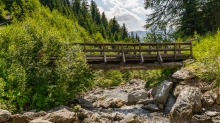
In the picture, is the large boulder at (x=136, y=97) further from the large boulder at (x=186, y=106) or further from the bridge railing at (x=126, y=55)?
the large boulder at (x=186, y=106)

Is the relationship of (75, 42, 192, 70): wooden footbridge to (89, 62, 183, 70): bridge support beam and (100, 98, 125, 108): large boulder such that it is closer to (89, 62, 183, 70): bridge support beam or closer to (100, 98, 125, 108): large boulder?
(89, 62, 183, 70): bridge support beam

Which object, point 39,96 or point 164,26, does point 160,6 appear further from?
point 39,96

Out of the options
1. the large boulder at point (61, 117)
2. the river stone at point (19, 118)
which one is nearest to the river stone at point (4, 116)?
the river stone at point (19, 118)

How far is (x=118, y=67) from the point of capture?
12117 mm

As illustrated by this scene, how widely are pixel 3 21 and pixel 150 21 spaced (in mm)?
38541

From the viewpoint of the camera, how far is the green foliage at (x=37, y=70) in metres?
7.69

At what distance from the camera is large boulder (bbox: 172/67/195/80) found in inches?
463

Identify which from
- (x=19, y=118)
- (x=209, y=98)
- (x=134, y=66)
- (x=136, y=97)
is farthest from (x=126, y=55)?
(x=19, y=118)

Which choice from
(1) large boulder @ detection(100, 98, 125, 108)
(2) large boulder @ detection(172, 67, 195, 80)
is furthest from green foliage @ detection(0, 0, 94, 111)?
(2) large boulder @ detection(172, 67, 195, 80)

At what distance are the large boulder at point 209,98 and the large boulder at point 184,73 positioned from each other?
1889 millimetres

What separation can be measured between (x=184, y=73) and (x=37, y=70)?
11.1 m

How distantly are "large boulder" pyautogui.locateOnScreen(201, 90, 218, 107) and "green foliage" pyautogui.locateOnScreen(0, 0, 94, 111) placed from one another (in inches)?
314

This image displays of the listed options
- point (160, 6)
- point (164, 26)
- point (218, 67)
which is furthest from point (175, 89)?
point (160, 6)

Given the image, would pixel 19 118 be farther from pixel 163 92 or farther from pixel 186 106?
pixel 163 92
